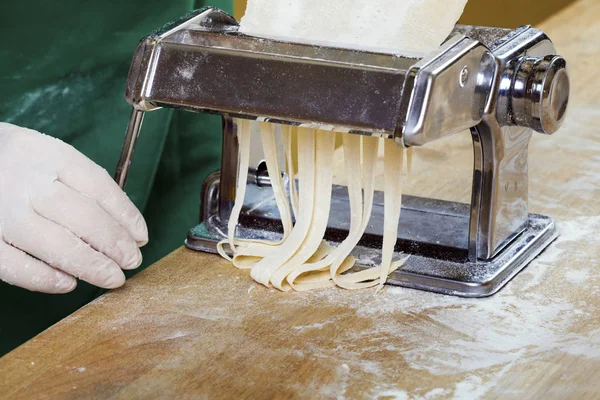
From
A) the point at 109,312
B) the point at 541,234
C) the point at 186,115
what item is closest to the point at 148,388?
the point at 109,312

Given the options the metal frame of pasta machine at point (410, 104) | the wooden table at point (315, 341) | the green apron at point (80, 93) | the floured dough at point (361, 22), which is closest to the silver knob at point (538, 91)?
the metal frame of pasta machine at point (410, 104)

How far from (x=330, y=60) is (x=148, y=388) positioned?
43 cm

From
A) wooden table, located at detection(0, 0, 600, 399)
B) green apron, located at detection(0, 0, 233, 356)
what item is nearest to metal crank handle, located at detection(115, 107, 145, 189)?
wooden table, located at detection(0, 0, 600, 399)

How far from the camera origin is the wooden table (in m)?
0.98

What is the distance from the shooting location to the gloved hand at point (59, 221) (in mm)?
1188

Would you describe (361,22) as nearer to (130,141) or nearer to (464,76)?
(464,76)

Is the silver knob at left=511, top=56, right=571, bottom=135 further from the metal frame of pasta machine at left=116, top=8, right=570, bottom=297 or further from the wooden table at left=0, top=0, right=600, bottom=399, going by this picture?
the wooden table at left=0, top=0, right=600, bottom=399

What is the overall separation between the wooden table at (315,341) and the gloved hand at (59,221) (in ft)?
0.19

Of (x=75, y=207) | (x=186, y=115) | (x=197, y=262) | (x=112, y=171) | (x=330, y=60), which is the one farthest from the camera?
(x=186, y=115)

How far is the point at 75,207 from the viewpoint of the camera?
1.19 m

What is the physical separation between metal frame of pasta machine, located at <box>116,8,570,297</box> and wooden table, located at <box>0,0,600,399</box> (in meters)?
0.05

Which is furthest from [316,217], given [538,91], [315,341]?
[538,91]

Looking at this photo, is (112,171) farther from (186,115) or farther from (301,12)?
(301,12)

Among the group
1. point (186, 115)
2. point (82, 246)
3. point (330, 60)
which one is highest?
point (330, 60)
